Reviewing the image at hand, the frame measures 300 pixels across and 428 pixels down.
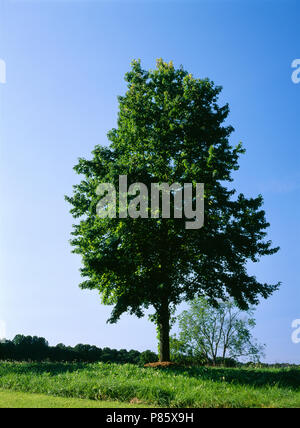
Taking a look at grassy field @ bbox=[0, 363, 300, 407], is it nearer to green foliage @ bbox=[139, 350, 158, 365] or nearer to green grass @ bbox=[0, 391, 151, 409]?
green grass @ bbox=[0, 391, 151, 409]

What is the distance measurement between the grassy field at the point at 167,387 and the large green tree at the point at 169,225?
16.7 feet

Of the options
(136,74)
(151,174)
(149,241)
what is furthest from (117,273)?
(136,74)

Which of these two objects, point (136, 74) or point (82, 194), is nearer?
point (82, 194)

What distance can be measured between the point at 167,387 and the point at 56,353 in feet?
162

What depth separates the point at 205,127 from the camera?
2030cm

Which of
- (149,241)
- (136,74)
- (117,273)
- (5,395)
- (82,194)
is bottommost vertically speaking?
(5,395)

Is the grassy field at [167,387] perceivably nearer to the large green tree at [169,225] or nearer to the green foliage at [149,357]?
the large green tree at [169,225]

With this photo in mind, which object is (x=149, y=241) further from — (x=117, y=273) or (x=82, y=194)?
(x=82, y=194)

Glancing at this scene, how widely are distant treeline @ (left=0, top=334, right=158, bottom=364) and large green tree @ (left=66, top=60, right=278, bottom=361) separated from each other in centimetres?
2764

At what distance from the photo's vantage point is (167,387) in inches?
430

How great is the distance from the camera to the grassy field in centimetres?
975

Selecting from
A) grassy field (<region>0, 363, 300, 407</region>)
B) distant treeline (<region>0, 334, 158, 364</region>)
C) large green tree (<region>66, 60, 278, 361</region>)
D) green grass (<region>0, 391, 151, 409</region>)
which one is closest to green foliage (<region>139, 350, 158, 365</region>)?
distant treeline (<region>0, 334, 158, 364</region>)
